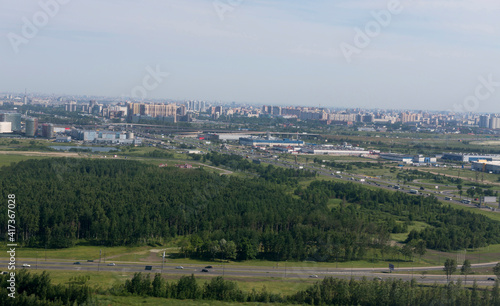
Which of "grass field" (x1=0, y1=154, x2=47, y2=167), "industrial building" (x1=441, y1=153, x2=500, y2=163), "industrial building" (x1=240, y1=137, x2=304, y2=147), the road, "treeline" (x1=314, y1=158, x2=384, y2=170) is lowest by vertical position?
the road

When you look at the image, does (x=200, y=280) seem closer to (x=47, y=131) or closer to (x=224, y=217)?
(x=224, y=217)

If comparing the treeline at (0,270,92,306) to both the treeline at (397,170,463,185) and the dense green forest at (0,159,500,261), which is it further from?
the treeline at (397,170,463,185)

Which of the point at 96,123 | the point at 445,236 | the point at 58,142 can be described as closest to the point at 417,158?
the point at 445,236

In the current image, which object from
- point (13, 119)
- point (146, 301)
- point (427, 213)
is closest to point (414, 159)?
point (427, 213)

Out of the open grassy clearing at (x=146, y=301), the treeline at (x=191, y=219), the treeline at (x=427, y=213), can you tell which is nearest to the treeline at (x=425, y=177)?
the treeline at (x=427, y=213)

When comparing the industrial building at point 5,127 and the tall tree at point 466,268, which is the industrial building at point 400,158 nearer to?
the tall tree at point 466,268

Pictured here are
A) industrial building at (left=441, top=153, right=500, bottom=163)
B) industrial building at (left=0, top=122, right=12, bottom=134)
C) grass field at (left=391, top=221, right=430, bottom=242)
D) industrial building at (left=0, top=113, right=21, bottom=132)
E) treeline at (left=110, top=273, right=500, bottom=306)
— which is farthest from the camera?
industrial building at (left=0, top=113, right=21, bottom=132)

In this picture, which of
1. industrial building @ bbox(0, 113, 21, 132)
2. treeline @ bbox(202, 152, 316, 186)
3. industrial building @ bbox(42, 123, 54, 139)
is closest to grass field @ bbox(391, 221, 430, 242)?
treeline @ bbox(202, 152, 316, 186)
